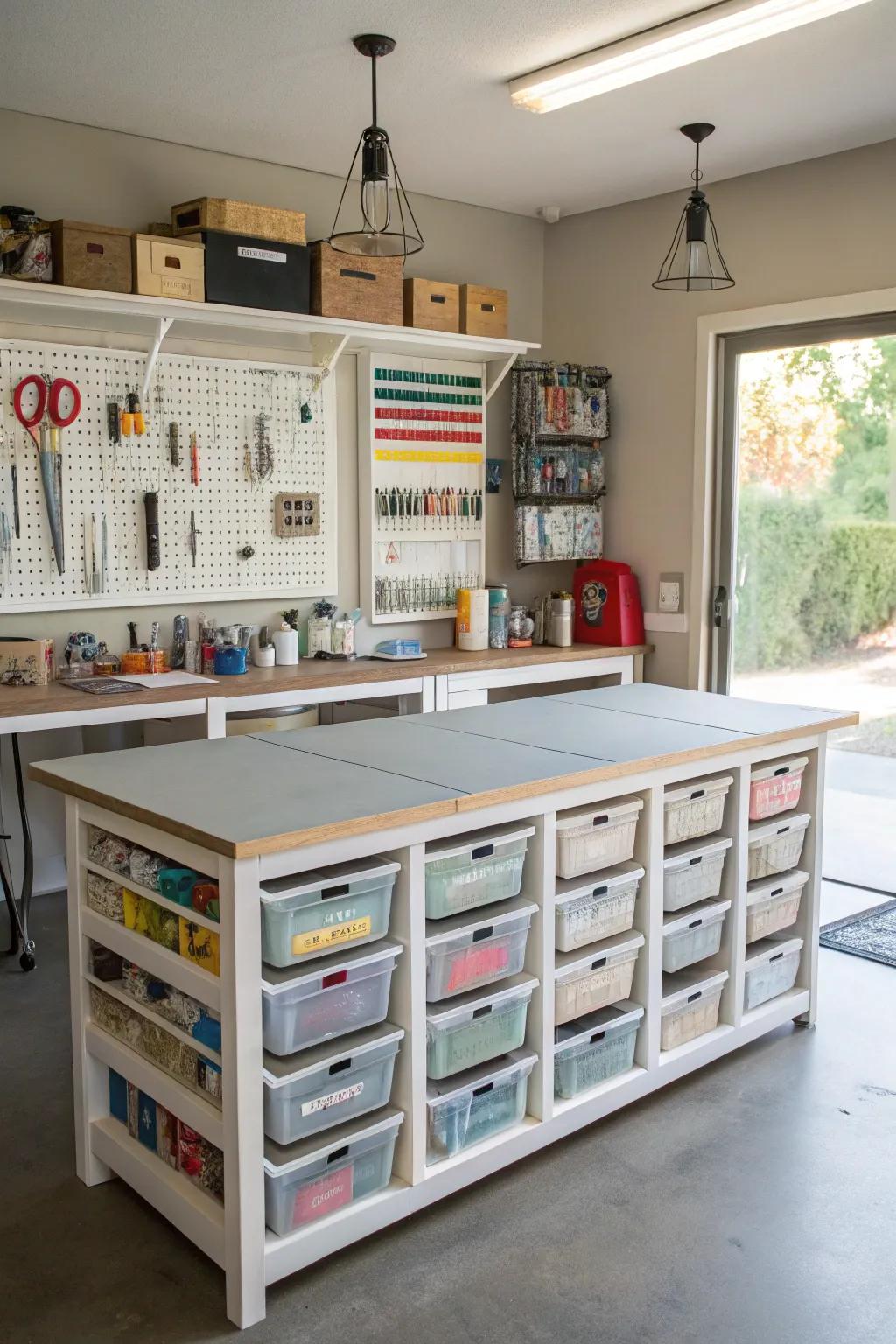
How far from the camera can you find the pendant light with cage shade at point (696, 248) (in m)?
3.91

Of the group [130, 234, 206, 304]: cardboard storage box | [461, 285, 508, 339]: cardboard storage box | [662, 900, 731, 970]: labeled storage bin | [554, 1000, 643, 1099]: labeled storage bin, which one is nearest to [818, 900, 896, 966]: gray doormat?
[662, 900, 731, 970]: labeled storage bin

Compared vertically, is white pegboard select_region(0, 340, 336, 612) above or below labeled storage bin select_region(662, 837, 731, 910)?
above

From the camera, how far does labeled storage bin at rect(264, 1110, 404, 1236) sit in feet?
7.06

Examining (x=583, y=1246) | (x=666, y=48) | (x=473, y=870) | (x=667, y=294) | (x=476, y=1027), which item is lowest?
(x=583, y=1246)

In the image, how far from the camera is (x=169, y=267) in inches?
158

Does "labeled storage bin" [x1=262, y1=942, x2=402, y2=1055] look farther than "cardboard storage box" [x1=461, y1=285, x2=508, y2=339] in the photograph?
No

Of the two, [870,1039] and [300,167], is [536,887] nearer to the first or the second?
[870,1039]

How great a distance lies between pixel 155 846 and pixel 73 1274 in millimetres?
858

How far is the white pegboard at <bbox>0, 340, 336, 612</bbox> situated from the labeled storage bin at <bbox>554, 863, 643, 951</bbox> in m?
2.42

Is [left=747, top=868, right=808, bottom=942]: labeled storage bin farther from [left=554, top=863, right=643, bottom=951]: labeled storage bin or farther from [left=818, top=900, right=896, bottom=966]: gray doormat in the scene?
[left=818, top=900, right=896, bottom=966]: gray doormat

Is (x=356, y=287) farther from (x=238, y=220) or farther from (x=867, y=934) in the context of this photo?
(x=867, y=934)

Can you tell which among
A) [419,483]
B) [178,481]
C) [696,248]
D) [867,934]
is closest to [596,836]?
[867,934]

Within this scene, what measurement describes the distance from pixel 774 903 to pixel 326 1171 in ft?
5.21

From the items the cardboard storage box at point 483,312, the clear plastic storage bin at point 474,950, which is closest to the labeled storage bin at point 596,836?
the clear plastic storage bin at point 474,950
